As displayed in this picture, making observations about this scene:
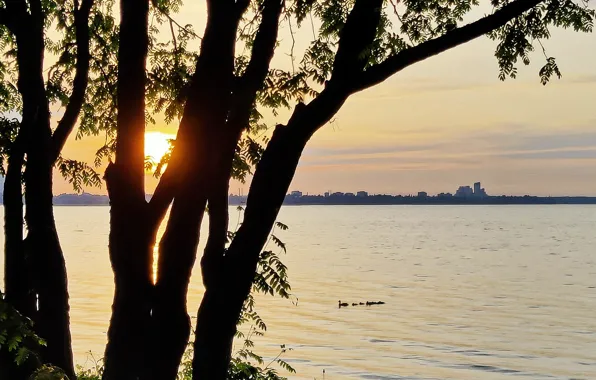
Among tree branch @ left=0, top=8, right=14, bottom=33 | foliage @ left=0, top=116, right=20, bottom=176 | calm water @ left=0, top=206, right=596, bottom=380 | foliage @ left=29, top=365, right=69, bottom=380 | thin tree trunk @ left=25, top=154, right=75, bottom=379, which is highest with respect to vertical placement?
tree branch @ left=0, top=8, right=14, bottom=33

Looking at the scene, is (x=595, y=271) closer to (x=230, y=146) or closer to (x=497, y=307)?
(x=497, y=307)

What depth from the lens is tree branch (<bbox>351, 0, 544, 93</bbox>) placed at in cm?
888

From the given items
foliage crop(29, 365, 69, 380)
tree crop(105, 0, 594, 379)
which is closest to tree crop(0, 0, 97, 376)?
tree crop(105, 0, 594, 379)

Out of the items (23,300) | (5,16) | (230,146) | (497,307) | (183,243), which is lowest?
(497,307)

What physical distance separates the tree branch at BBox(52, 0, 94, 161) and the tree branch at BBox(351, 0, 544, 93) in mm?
5061

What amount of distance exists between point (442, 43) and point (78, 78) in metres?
5.98

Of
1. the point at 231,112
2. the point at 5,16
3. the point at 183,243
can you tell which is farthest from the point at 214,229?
the point at 5,16

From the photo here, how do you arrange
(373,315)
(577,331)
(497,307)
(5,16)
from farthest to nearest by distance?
(497,307)
(373,315)
(577,331)
(5,16)

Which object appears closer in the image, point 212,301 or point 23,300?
point 212,301

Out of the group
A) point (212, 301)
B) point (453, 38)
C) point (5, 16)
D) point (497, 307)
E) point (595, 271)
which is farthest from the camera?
point (595, 271)

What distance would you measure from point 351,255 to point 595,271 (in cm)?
3210

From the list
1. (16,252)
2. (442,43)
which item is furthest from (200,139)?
(16,252)

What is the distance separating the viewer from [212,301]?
9688mm

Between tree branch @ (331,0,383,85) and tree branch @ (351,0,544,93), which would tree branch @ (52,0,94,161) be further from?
tree branch @ (351,0,544,93)
